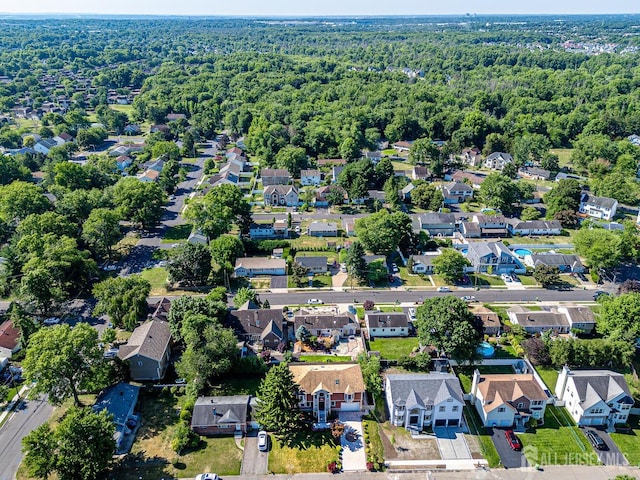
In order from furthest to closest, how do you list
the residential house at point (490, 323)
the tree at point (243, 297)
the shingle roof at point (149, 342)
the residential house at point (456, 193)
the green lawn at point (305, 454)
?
the residential house at point (456, 193) < the tree at point (243, 297) < the residential house at point (490, 323) < the shingle roof at point (149, 342) < the green lawn at point (305, 454)

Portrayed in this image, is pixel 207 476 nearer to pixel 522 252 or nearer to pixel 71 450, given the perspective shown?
pixel 71 450

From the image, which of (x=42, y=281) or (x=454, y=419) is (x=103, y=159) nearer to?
(x=42, y=281)

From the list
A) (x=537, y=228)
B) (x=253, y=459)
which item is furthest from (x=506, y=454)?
(x=537, y=228)

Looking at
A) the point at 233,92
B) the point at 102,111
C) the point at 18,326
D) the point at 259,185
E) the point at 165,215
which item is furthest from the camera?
the point at 233,92

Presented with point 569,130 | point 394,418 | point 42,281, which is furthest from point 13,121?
point 569,130

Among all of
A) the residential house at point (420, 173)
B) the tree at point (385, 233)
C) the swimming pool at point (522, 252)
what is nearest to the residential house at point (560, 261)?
the swimming pool at point (522, 252)

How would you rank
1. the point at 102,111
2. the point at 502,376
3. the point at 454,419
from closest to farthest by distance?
the point at 454,419 < the point at 502,376 < the point at 102,111

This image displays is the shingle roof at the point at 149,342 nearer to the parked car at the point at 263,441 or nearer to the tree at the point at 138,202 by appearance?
the parked car at the point at 263,441
